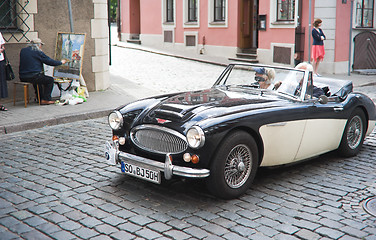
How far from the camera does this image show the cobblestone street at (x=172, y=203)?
427 centimetres

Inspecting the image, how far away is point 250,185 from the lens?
5359mm

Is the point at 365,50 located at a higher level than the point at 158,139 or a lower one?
higher

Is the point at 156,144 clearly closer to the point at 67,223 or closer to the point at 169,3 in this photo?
the point at 67,223

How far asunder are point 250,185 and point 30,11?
7.85m

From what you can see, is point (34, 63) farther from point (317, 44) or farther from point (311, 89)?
point (317, 44)

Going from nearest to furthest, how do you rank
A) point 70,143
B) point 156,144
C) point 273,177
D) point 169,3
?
point 156,144 < point 273,177 < point 70,143 < point 169,3

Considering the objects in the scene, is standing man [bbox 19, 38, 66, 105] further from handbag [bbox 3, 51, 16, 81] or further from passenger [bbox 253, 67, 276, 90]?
passenger [bbox 253, 67, 276, 90]

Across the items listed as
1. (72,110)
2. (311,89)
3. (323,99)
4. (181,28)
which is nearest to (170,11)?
(181,28)

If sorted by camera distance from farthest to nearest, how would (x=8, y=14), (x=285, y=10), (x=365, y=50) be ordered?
(x=285, y=10) < (x=365, y=50) < (x=8, y=14)

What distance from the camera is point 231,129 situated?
492 centimetres

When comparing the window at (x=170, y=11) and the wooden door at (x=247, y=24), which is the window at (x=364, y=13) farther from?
the window at (x=170, y=11)

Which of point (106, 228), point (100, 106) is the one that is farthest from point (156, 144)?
point (100, 106)

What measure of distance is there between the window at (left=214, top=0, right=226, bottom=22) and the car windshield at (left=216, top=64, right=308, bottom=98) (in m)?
16.3

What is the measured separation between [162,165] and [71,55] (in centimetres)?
716
